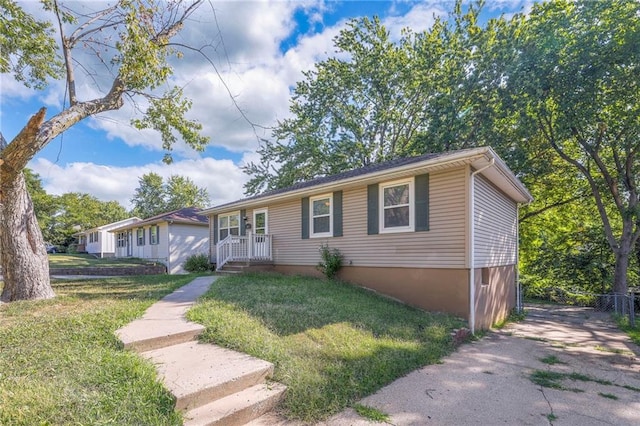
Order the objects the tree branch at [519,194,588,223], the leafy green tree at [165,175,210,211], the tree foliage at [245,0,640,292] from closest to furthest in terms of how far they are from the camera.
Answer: the tree foliage at [245,0,640,292]
the tree branch at [519,194,588,223]
the leafy green tree at [165,175,210,211]

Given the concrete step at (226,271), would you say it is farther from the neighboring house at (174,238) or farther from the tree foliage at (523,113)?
the neighboring house at (174,238)

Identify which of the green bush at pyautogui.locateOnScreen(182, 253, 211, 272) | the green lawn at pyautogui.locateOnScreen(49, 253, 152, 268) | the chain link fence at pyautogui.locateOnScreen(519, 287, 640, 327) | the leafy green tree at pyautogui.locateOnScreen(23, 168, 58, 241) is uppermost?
the leafy green tree at pyautogui.locateOnScreen(23, 168, 58, 241)

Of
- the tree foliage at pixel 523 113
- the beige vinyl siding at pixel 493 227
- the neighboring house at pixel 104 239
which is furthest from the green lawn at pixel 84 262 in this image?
the beige vinyl siding at pixel 493 227

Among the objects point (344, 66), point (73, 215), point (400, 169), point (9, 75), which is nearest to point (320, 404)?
point (400, 169)

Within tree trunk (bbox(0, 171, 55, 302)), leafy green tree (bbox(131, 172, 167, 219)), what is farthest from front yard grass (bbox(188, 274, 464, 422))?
leafy green tree (bbox(131, 172, 167, 219))

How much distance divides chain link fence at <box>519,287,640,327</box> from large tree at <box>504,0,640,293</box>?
1.92 feet

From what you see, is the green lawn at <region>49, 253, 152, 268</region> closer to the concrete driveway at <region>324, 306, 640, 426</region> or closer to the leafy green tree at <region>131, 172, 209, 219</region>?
the concrete driveway at <region>324, 306, 640, 426</region>

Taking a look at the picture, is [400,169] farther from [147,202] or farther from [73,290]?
[147,202]

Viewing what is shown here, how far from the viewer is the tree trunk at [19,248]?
220 inches

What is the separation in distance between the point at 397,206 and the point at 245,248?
5642 mm

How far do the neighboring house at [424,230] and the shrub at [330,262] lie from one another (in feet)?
0.54

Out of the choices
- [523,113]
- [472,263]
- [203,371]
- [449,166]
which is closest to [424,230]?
[472,263]

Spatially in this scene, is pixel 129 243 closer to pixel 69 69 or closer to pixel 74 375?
pixel 69 69

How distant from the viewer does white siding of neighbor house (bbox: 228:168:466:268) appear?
255 inches
